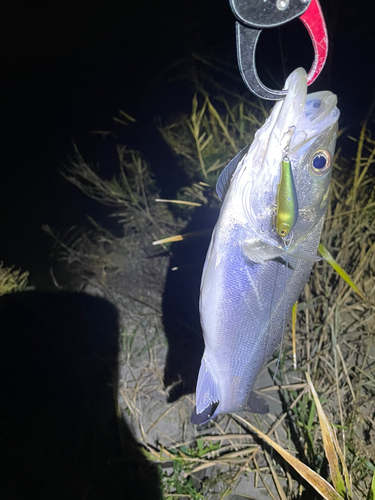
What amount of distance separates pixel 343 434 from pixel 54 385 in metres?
2.26

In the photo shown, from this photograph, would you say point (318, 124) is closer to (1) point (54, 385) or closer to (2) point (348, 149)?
(2) point (348, 149)

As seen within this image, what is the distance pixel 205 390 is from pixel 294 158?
3.34 feet

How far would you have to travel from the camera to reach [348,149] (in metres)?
2.63

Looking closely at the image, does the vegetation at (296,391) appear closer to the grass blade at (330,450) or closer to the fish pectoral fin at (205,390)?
the grass blade at (330,450)

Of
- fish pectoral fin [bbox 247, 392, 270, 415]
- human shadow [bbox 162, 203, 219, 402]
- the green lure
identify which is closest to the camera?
the green lure

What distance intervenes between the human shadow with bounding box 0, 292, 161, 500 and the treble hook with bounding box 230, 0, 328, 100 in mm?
2306

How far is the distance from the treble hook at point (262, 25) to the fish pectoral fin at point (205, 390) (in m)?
1.07

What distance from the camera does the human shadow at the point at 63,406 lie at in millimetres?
1996

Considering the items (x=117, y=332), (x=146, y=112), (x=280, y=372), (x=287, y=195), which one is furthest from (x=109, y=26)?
(x=280, y=372)

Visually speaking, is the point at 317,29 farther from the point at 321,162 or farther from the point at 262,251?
the point at 262,251

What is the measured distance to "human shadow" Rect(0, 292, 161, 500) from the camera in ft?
6.55

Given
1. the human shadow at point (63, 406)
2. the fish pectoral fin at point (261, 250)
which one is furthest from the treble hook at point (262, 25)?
the human shadow at point (63, 406)

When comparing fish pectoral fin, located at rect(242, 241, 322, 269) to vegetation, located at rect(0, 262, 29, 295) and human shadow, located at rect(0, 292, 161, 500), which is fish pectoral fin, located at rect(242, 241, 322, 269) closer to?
human shadow, located at rect(0, 292, 161, 500)

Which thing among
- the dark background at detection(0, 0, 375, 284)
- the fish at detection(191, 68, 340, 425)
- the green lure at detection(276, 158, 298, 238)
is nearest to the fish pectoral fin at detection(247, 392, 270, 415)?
the fish at detection(191, 68, 340, 425)
